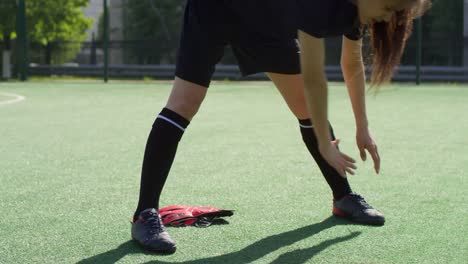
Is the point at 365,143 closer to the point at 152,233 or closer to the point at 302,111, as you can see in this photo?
the point at 302,111

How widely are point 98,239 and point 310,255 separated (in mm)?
856

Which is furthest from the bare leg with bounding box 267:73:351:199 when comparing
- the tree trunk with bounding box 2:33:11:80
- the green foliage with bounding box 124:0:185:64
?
the tree trunk with bounding box 2:33:11:80

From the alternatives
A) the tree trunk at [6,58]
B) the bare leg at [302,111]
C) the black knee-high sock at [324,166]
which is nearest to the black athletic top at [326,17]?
the bare leg at [302,111]

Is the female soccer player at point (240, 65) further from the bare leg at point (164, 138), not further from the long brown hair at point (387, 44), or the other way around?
the long brown hair at point (387, 44)

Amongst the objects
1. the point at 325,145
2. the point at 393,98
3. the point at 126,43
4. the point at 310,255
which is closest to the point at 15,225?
the point at 310,255

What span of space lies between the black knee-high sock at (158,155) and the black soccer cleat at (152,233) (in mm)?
55

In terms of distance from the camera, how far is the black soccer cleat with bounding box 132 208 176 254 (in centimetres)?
305

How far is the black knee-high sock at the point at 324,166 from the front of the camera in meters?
3.72

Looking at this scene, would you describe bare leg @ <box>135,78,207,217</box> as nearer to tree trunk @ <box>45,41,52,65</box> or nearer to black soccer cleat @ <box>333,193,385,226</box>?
black soccer cleat @ <box>333,193,385,226</box>

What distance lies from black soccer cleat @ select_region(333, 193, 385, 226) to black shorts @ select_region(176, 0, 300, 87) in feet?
2.64

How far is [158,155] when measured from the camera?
3.29 metres

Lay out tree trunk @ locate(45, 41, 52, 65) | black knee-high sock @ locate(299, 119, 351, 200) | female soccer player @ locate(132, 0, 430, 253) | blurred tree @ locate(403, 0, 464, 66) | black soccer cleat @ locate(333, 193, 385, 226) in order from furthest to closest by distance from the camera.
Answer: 1. tree trunk @ locate(45, 41, 52, 65)
2. blurred tree @ locate(403, 0, 464, 66)
3. black knee-high sock @ locate(299, 119, 351, 200)
4. black soccer cleat @ locate(333, 193, 385, 226)
5. female soccer player @ locate(132, 0, 430, 253)

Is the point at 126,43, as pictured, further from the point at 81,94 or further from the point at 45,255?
the point at 45,255

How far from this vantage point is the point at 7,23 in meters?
28.2
